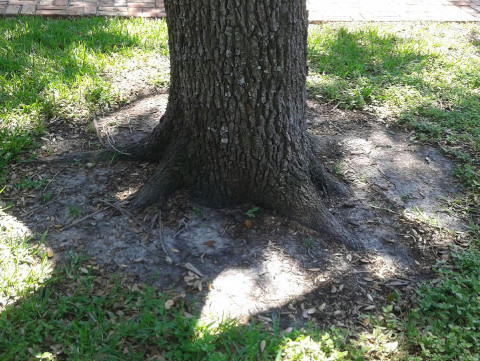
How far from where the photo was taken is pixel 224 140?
2.82m

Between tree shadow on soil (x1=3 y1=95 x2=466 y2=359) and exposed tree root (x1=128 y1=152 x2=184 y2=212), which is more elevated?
exposed tree root (x1=128 y1=152 x2=184 y2=212)

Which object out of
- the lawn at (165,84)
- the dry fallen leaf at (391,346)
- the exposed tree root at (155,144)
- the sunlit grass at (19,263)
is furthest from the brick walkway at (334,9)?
the dry fallen leaf at (391,346)

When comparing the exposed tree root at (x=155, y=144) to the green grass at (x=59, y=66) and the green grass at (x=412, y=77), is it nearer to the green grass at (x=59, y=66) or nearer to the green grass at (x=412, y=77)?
the green grass at (x=59, y=66)

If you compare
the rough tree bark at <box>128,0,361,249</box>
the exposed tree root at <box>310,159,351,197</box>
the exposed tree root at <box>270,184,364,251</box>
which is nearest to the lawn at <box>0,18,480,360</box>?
the exposed tree root at <box>270,184,364,251</box>

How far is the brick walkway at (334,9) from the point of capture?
19.2 feet

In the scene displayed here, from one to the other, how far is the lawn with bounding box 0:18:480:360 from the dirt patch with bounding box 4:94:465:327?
11cm

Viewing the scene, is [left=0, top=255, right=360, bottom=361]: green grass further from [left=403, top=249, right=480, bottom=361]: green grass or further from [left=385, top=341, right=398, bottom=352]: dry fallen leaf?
[left=403, top=249, right=480, bottom=361]: green grass

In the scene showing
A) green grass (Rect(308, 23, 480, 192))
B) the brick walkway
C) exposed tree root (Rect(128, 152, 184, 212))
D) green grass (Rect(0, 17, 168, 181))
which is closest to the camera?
exposed tree root (Rect(128, 152, 184, 212))

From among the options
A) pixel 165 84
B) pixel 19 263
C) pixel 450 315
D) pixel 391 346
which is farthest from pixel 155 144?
pixel 450 315

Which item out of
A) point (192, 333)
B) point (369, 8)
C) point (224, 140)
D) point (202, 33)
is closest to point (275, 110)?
point (224, 140)

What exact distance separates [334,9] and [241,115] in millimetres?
4380

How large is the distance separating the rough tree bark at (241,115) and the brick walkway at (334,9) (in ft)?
A: 11.1

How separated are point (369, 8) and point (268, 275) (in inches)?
199

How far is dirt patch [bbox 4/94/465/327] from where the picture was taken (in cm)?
260
